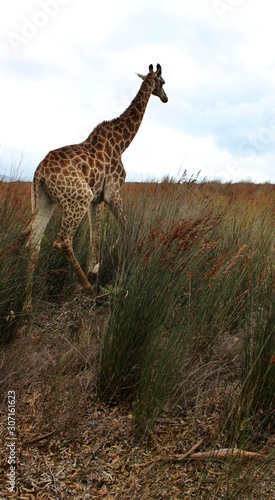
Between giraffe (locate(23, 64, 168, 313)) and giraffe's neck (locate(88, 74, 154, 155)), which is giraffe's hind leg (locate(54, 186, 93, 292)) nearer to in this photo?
giraffe (locate(23, 64, 168, 313))

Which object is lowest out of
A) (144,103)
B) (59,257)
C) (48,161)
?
(59,257)

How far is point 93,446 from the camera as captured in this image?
2875 millimetres

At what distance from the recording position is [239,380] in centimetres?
334

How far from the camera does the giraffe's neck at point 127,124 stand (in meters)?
5.61

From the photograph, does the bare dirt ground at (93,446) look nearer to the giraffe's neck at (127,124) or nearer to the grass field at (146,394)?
the grass field at (146,394)

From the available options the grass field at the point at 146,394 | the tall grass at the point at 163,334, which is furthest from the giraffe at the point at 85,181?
the tall grass at the point at 163,334

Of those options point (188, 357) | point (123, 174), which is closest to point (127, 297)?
point (188, 357)

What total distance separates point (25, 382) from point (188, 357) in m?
1.16

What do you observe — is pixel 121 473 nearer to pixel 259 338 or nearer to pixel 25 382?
pixel 25 382

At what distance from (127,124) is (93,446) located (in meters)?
3.97

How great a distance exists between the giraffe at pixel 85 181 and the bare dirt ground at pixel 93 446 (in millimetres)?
820

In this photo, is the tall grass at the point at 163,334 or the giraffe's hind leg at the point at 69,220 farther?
the giraffe's hind leg at the point at 69,220

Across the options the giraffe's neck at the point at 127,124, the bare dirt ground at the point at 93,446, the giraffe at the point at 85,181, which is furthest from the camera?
the giraffe's neck at the point at 127,124

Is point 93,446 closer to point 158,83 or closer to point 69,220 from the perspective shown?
point 69,220
